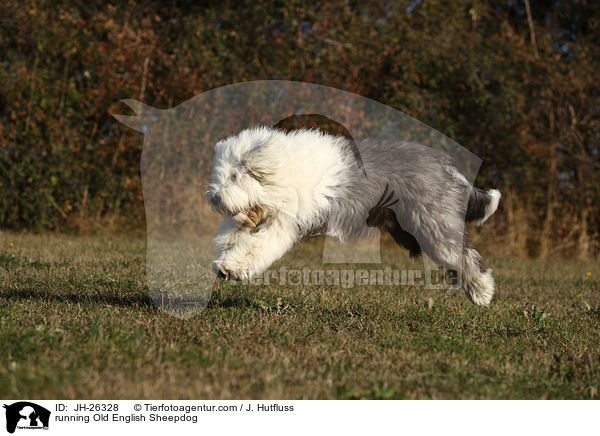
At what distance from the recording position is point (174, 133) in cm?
993

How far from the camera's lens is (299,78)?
423 inches

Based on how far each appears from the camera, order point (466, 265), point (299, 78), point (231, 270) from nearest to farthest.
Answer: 1. point (231, 270)
2. point (466, 265)
3. point (299, 78)

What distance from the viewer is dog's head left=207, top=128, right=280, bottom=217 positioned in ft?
13.7

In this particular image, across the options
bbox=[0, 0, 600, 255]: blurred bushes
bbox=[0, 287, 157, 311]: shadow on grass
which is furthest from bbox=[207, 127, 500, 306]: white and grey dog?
bbox=[0, 0, 600, 255]: blurred bushes

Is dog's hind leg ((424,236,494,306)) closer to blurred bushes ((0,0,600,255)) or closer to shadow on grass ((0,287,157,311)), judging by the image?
shadow on grass ((0,287,157,311))

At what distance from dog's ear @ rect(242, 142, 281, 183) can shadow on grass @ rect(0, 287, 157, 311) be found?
1.24 metres

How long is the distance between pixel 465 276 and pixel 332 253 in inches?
161

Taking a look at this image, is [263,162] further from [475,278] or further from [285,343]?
[475,278]

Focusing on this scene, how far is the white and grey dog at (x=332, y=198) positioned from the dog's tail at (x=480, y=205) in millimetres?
20

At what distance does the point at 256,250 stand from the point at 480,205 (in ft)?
6.02
